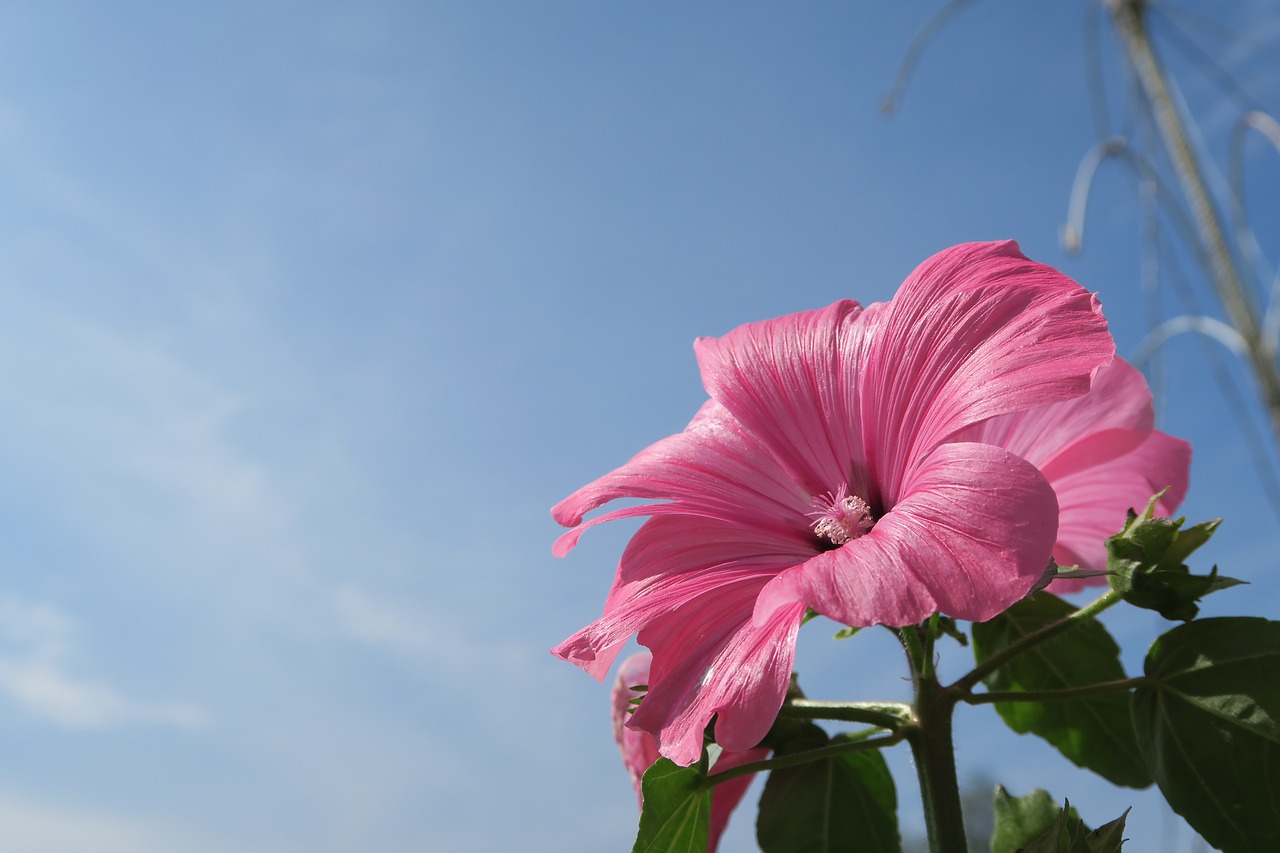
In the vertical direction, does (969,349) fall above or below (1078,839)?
above

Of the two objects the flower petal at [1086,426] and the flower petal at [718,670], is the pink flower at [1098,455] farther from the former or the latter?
Result: the flower petal at [718,670]

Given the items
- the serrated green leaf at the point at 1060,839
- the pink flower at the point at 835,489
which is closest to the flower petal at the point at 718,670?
the pink flower at the point at 835,489

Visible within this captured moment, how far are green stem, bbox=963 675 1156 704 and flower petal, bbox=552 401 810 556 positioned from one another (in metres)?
0.09

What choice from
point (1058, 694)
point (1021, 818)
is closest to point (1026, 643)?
point (1058, 694)

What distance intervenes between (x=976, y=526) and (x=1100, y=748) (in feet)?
0.81

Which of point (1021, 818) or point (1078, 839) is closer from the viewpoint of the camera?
point (1078, 839)

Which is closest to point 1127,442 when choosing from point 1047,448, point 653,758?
point 1047,448

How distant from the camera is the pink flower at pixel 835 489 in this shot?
277 millimetres

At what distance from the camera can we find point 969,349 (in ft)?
1.11

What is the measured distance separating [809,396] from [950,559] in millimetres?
121

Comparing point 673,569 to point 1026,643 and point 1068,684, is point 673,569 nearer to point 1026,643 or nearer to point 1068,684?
point 1026,643

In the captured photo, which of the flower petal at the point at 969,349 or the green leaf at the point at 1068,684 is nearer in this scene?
the flower petal at the point at 969,349

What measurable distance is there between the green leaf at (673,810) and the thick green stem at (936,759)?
0.08 m

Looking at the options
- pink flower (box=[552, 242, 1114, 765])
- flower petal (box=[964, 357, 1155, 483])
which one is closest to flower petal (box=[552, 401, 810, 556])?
pink flower (box=[552, 242, 1114, 765])
